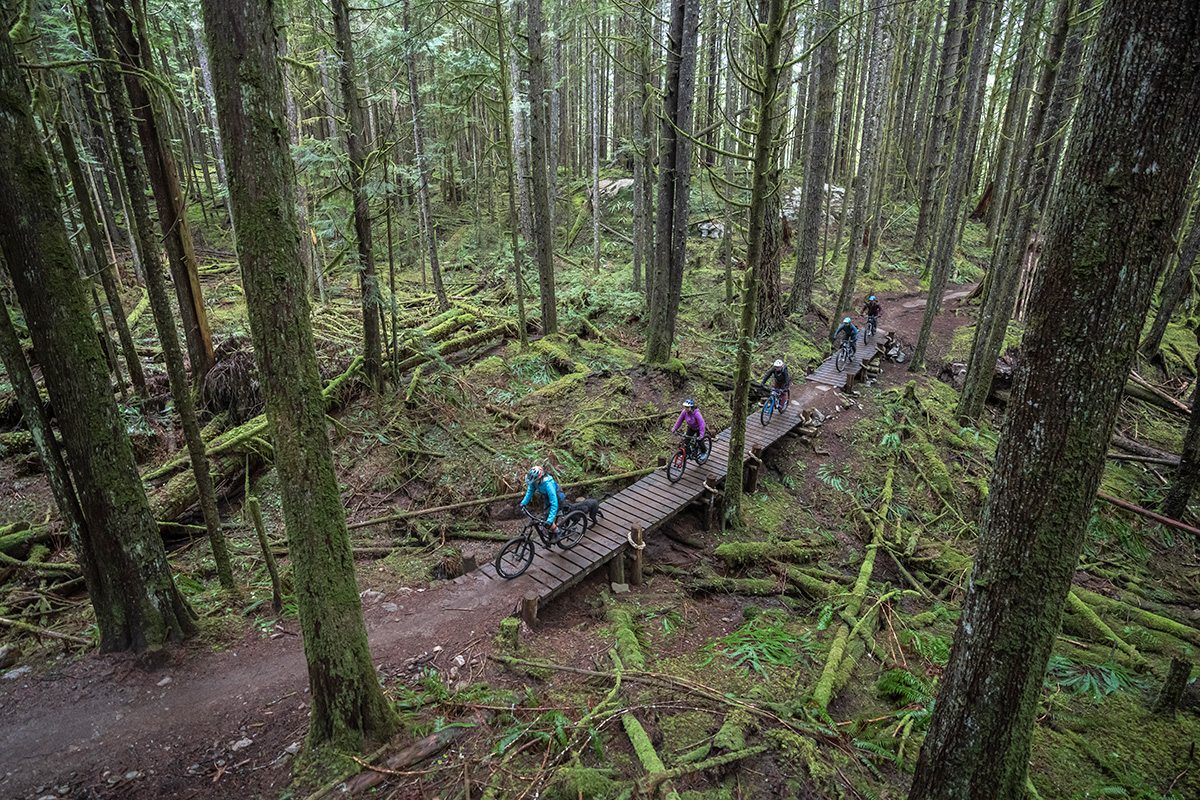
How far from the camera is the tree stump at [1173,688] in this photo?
5406mm

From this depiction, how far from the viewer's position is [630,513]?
10266 mm

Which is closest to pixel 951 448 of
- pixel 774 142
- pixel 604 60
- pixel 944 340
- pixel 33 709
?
pixel 944 340

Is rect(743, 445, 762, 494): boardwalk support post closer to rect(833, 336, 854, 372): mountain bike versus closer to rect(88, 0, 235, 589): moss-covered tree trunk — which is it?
rect(833, 336, 854, 372): mountain bike

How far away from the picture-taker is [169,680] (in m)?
5.79

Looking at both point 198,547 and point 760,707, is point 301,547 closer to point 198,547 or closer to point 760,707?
point 760,707

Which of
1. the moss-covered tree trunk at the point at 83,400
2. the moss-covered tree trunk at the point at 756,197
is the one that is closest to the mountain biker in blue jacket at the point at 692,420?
the moss-covered tree trunk at the point at 756,197

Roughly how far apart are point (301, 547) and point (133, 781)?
2.70 m

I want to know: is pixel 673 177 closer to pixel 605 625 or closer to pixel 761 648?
pixel 605 625

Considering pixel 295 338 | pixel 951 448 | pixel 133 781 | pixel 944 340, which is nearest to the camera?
pixel 295 338

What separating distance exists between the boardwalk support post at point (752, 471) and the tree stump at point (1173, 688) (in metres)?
6.94

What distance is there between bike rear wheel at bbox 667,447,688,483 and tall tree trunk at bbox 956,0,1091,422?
27.5 feet

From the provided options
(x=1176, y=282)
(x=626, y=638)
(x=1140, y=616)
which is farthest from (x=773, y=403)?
(x=1176, y=282)

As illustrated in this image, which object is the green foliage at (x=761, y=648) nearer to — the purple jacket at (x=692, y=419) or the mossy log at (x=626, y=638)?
the mossy log at (x=626, y=638)

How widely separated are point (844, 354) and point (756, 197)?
33.5 ft
